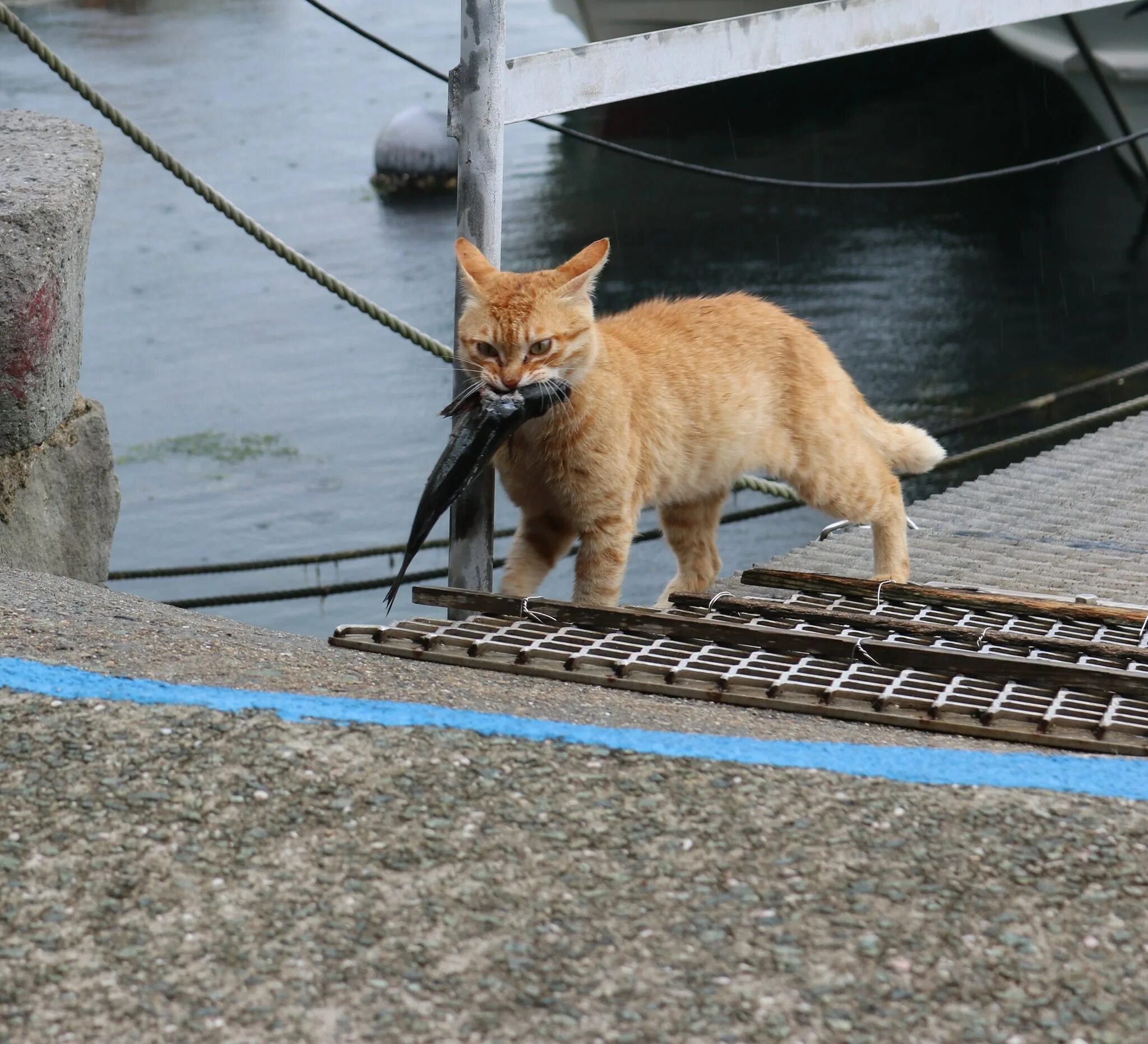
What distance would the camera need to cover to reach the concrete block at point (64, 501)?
380 centimetres

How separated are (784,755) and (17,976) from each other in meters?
1.32

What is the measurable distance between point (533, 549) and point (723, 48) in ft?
5.38

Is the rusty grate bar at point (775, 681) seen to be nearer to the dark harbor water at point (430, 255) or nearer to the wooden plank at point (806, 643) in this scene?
the wooden plank at point (806, 643)

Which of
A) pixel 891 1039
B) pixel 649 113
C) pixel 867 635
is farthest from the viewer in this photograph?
pixel 649 113

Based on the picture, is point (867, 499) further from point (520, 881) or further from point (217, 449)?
point (217, 449)

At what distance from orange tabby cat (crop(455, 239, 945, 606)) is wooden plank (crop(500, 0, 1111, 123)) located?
49 cm

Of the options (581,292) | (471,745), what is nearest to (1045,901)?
(471,745)

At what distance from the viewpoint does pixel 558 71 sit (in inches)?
161

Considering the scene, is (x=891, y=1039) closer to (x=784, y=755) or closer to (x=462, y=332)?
(x=784, y=755)

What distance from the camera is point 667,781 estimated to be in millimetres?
2461

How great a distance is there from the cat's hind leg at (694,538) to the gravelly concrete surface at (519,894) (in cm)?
235

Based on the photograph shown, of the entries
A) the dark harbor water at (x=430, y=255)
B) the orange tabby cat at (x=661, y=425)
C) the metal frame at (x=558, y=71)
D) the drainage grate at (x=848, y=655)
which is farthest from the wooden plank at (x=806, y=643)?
the dark harbor water at (x=430, y=255)

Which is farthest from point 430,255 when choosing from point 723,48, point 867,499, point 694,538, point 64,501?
point 64,501

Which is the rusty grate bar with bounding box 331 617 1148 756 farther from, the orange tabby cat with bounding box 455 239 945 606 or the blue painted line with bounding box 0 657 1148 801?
the orange tabby cat with bounding box 455 239 945 606
